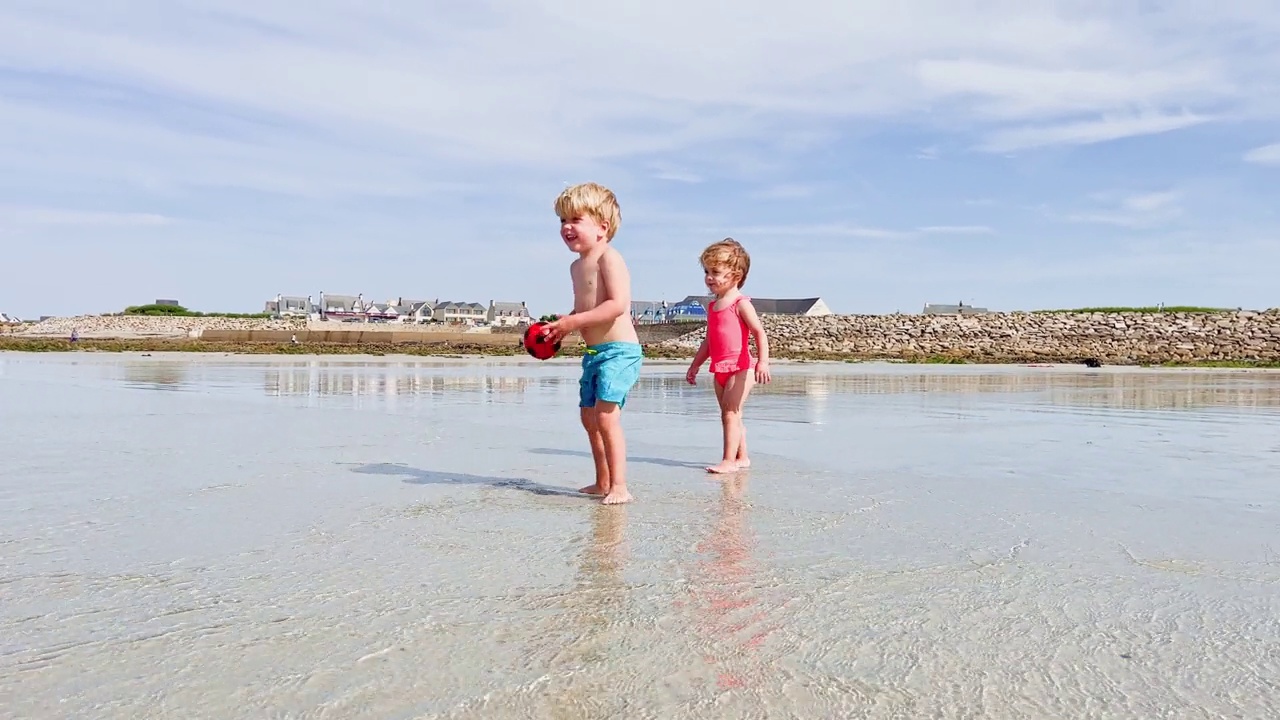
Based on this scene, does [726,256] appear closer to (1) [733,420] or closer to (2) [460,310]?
(1) [733,420]

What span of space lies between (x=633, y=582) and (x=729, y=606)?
35 cm

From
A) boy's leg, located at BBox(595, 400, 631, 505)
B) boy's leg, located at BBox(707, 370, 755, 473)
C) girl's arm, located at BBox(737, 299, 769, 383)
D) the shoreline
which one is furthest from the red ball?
the shoreline

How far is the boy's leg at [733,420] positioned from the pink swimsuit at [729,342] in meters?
0.07

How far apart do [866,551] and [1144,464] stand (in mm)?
3191

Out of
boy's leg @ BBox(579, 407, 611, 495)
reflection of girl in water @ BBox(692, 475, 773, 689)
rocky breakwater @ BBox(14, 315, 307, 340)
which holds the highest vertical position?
rocky breakwater @ BBox(14, 315, 307, 340)

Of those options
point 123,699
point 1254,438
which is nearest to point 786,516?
point 123,699

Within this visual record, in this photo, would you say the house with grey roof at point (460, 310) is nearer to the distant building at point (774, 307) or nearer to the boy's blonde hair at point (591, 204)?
the distant building at point (774, 307)

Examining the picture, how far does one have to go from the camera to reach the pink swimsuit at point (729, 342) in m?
5.90

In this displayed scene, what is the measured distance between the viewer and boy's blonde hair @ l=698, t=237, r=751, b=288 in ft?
19.5

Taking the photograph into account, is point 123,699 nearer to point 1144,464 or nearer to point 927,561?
point 927,561

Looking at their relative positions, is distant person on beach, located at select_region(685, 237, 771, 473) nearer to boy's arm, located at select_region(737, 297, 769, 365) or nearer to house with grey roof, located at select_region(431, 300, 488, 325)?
boy's arm, located at select_region(737, 297, 769, 365)

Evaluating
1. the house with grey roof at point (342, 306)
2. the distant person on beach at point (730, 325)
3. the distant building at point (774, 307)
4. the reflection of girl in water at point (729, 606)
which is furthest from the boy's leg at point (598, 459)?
the house with grey roof at point (342, 306)

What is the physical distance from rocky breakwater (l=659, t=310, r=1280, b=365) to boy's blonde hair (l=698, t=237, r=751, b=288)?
27145 mm

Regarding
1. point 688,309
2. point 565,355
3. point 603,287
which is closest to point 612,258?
point 603,287
